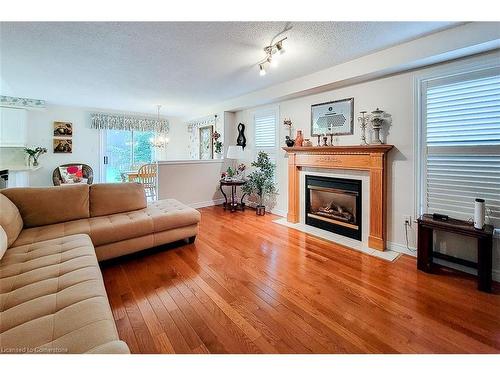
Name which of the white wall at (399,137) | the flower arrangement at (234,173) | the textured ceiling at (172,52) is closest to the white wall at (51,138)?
the textured ceiling at (172,52)

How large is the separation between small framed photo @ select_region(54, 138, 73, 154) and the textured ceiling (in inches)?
61.7

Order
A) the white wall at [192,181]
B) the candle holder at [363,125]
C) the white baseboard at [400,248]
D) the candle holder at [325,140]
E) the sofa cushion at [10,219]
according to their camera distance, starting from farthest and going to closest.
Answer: the white wall at [192,181], the candle holder at [325,140], the candle holder at [363,125], the white baseboard at [400,248], the sofa cushion at [10,219]

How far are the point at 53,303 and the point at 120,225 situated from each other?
1.35m

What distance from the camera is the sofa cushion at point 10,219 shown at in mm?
1961

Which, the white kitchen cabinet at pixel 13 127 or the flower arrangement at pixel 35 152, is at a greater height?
the white kitchen cabinet at pixel 13 127

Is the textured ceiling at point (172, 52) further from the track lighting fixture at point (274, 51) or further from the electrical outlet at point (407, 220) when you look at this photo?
the electrical outlet at point (407, 220)

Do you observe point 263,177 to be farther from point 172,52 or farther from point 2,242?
point 2,242

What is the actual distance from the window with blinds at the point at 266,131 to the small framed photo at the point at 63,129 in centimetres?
473

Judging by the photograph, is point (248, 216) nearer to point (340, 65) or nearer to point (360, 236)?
point (360, 236)

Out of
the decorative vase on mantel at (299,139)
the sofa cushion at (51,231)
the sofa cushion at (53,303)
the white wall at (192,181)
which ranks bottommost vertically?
the sofa cushion at (53,303)

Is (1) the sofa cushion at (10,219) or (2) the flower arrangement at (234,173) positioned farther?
(2) the flower arrangement at (234,173)

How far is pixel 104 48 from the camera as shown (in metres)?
2.67
